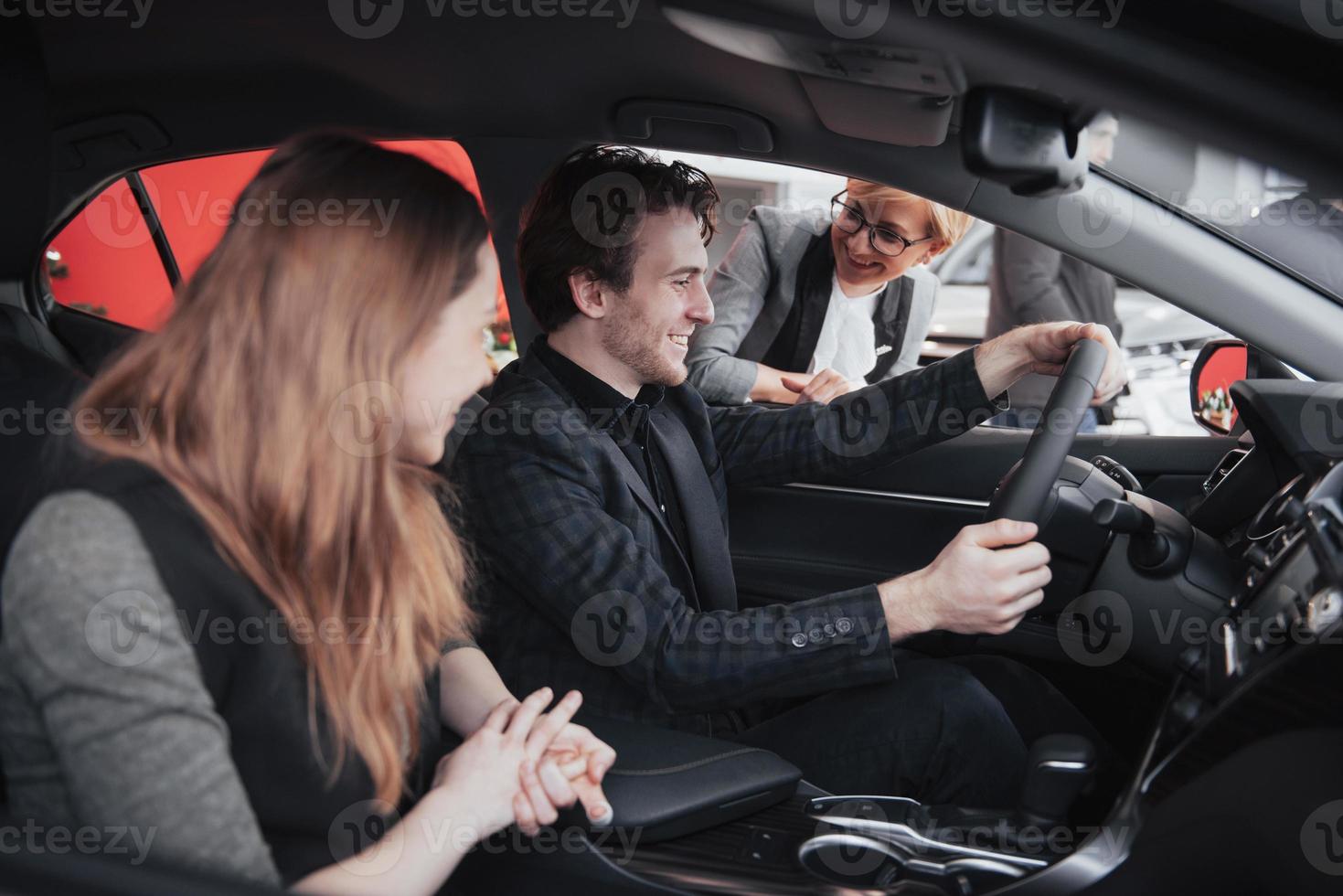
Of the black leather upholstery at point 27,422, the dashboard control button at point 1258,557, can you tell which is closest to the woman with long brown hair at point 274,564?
the black leather upholstery at point 27,422

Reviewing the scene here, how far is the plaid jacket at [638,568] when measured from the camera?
145 centimetres

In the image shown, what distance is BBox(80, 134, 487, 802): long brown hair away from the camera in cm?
94

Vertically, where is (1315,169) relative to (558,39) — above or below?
below

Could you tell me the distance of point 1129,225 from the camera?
4.76 feet

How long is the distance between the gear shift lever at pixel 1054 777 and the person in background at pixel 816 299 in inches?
41.8

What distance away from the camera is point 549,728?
1163mm

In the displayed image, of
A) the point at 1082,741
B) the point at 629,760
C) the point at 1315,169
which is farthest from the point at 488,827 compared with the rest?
the point at 1315,169

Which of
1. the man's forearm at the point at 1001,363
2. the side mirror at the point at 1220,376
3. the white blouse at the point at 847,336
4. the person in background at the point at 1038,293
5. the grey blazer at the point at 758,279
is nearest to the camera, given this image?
the side mirror at the point at 1220,376

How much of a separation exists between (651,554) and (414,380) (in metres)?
0.69

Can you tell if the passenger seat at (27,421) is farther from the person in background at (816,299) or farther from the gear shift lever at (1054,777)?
the person in background at (816,299)

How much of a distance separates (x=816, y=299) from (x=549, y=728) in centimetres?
162

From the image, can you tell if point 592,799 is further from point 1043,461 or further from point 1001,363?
point 1001,363

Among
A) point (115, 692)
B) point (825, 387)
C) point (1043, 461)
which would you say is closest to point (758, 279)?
point (825, 387)

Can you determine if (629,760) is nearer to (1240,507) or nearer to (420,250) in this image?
(420,250)
